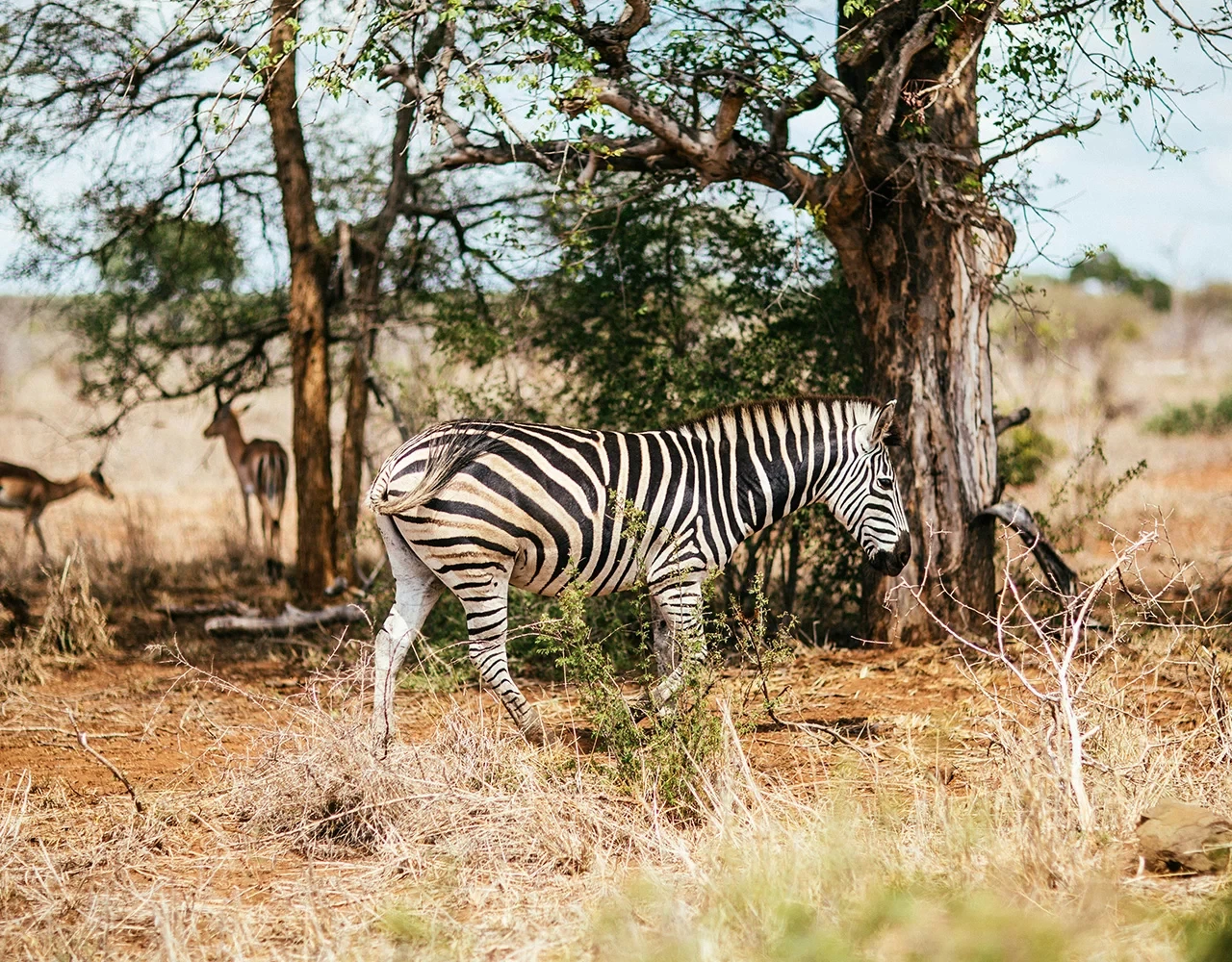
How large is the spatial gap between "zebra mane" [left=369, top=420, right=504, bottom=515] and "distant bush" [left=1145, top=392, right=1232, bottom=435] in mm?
18412

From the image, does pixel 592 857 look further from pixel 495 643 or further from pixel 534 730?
pixel 495 643

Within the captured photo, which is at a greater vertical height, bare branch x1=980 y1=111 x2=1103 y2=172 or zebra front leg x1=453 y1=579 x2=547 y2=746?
bare branch x1=980 y1=111 x2=1103 y2=172

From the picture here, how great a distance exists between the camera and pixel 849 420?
661cm

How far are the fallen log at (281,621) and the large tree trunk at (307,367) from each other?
52 cm

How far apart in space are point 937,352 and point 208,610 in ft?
20.6

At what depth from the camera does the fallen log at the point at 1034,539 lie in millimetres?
7637

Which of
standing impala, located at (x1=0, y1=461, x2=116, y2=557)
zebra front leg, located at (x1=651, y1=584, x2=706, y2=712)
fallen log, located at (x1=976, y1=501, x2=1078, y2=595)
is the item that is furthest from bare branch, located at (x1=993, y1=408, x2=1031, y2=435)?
standing impala, located at (x1=0, y1=461, x2=116, y2=557)

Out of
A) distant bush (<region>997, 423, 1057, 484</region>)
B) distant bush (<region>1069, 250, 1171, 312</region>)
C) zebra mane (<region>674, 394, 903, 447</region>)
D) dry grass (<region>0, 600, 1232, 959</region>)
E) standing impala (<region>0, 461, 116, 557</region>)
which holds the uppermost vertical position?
distant bush (<region>1069, 250, 1171, 312</region>)

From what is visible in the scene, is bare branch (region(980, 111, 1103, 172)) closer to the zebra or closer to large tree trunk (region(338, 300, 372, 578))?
the zebra

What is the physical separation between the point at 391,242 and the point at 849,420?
5.43 metres

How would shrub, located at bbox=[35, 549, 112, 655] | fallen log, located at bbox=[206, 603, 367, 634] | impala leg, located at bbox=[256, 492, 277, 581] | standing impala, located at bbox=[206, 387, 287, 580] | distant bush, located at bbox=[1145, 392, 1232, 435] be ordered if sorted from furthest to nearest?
distant bush, located at bbox=[1145, 392, 1232, 435]
standing impala, located at bbox=[206, 387, 287, 580]
impala leg, located at bbox=[256, 492, 277, 581]
fallen log, located at bbox=[206, 603, 367, 634]
shrub, located at bbox=[35, 549, 112, 655]

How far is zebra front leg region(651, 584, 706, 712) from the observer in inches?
198

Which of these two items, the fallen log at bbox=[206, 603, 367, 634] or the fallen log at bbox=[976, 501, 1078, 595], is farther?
the fallen log at bbox=[206, 603, 367, 634]

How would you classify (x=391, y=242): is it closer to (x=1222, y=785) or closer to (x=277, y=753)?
(x=277, y=753)
